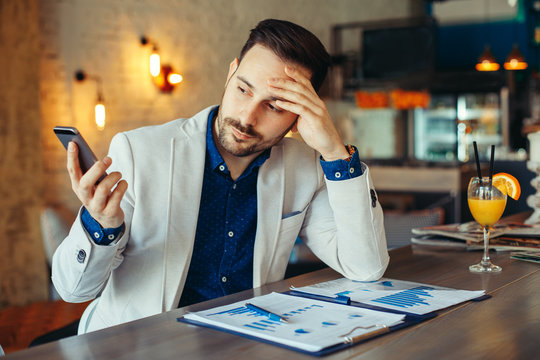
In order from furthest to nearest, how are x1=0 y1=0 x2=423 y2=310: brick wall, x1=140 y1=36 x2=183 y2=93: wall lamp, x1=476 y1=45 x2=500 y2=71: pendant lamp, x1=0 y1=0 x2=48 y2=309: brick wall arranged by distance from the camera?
x1=476 y1=45 x2=500 y2=71: pendant lamp, x1=140 y1=36 x2=183 y2=93: wall lamp, x1=0 y1=0 x2=423 y2=310: brick wall, x1=0 y1=0 x2=48 y2=309: brick wall

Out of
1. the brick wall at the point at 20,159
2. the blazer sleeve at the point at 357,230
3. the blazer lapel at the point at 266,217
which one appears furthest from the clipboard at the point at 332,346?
the brick wall at the point at 20,159

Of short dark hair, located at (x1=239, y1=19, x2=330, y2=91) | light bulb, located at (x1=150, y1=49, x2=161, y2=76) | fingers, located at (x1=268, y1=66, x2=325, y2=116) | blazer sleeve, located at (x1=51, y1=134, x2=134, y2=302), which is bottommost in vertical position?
blazer sleeve, located at (x1=51, y1=134, x2=134, y2=302)

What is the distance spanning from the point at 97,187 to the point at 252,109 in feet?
1.66

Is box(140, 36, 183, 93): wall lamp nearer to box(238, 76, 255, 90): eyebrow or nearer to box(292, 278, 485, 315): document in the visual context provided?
box(238, 76, 255, 90): eyebrow

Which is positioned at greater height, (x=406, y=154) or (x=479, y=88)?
(x=479, y=88)

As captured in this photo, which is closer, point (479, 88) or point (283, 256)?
point (283, 256)

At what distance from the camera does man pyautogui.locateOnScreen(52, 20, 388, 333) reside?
1.56 metres

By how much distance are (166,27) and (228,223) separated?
13.9 ft

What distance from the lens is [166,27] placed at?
555cm

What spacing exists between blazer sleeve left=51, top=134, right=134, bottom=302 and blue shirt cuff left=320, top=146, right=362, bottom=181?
532mm

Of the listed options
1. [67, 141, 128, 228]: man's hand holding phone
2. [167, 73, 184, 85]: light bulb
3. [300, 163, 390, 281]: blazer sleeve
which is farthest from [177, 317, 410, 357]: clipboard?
[167, 73, 184, 85]: light bulb

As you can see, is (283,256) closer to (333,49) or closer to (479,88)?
(333,49)

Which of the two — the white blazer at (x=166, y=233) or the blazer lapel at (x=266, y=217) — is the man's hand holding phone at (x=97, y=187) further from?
the blazer lapel at (x=266, y=217)

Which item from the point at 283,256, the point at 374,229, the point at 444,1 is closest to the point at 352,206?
the point at 374,229
